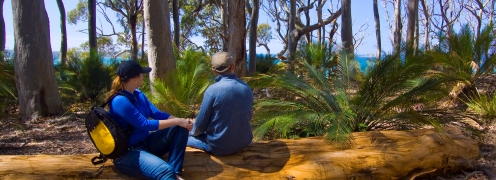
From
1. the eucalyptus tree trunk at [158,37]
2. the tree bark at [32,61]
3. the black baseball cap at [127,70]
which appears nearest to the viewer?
the black baseball cap at [127,70]

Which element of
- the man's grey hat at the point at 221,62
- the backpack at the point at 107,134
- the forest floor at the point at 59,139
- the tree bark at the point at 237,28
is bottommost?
the forest floor at the point at 59,139

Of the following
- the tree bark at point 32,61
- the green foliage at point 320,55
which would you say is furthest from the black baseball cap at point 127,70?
the green foliage at point 320,55

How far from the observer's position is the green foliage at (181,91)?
237 inches

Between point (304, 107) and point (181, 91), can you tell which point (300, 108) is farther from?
point (181, 91)

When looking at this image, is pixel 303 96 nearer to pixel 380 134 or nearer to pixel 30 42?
pixel 380 134

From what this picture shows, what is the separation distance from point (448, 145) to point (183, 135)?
259 cm

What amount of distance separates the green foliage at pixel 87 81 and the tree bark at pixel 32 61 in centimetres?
140

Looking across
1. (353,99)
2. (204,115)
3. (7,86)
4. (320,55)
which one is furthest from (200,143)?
(320,55)

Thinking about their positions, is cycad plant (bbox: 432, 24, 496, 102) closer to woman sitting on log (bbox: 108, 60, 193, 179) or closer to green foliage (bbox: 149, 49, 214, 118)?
green foliage (bbox: 149, 49, 214, 118)

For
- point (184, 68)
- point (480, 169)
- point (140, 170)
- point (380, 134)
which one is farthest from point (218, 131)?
point (184, 68)

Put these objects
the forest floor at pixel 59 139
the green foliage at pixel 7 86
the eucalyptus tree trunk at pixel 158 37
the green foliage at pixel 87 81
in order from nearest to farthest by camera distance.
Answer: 1. the forest floor at pixel 59 139
2. the eucalyptus tree trunk at pixel 158 37
3. the green foliage at pixel 7 86
4. the green foliage at pixel 87 81

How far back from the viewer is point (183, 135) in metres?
3.23

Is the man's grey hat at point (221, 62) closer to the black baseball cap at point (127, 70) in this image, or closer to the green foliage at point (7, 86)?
the black baseball cap at point (127, 70)

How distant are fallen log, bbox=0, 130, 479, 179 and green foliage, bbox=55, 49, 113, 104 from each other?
5728mm
